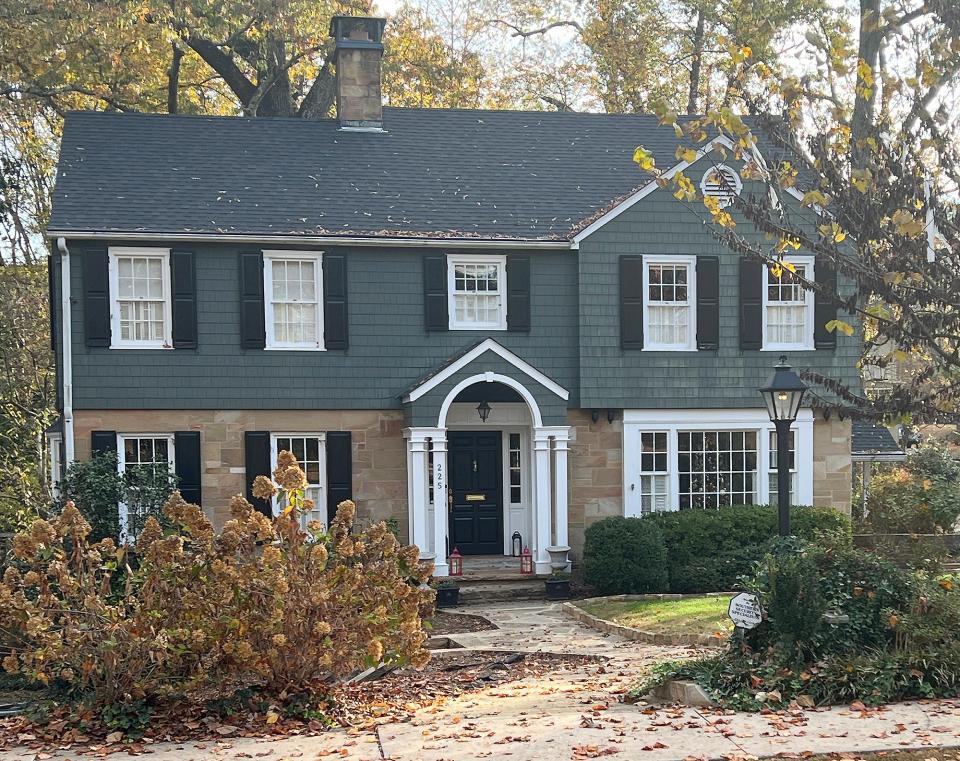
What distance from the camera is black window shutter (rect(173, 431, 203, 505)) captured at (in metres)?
18.9

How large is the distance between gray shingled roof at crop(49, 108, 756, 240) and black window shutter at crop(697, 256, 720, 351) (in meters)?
2.17

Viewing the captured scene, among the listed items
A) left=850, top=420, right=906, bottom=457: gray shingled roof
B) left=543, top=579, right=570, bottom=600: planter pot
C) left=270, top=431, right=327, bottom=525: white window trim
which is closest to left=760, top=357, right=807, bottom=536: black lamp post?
left=543, top=579, right=570, bottom=600: planter pot

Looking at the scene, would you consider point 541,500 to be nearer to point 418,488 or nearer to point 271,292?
point 418,488

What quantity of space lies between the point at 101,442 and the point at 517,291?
7024mm

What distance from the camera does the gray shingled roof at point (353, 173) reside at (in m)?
19.5

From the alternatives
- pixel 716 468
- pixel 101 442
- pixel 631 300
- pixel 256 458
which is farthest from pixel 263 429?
pixel 716 468

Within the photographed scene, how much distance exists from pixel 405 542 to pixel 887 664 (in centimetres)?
1066

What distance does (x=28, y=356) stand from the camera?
26.8 m

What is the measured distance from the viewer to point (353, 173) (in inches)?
834

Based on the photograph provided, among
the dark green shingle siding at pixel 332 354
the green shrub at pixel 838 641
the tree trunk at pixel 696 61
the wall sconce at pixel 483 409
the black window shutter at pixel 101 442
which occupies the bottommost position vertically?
the green shrub at pixel 838 641

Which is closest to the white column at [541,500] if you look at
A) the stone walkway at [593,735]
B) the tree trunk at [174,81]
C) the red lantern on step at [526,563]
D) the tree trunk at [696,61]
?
the red lantern on step at [526,563]

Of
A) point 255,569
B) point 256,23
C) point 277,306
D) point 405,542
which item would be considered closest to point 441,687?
point 255,569

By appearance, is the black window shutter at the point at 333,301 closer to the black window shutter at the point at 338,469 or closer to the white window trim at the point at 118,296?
the black window shutter at the point at 338,469

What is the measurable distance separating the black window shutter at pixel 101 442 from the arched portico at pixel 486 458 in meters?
4.56
